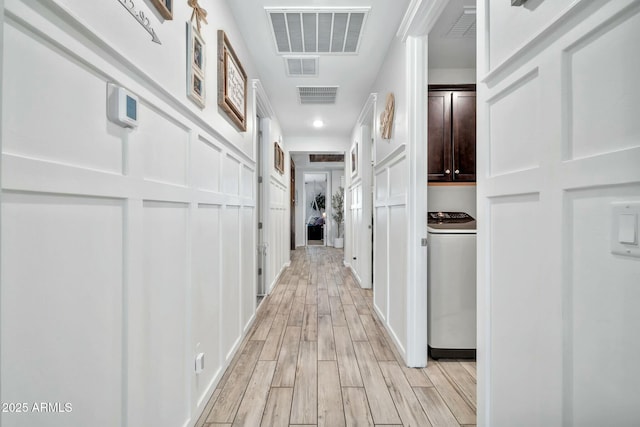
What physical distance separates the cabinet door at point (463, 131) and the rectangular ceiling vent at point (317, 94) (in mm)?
1480

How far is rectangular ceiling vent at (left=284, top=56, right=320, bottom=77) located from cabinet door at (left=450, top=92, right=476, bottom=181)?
1.31 metres

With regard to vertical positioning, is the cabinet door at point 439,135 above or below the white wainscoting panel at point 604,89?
above

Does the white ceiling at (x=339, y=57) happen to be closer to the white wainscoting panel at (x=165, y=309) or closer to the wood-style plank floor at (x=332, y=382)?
the white wainscoting panel at (x=165, y=309)

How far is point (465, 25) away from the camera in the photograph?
7.28 feet

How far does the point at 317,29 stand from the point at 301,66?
667 millimetres

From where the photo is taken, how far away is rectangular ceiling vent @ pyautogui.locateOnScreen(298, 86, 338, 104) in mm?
3586

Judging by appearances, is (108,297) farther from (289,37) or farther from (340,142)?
(340,142)

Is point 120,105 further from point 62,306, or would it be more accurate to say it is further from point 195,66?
point 195,66

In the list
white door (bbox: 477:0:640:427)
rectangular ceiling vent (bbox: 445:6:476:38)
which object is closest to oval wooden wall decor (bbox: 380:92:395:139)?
rectangular ceiling vent (bbox: 445:6:476:38)

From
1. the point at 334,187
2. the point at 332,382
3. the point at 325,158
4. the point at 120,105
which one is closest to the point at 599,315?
the point at 120,105

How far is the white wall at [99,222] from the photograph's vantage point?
0.59 m

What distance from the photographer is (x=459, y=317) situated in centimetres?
215

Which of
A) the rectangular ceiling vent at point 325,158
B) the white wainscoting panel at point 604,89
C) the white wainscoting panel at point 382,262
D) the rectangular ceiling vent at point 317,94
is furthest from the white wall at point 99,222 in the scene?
the rectangular ceiling vent at point 325,158

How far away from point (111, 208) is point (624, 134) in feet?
3.96
